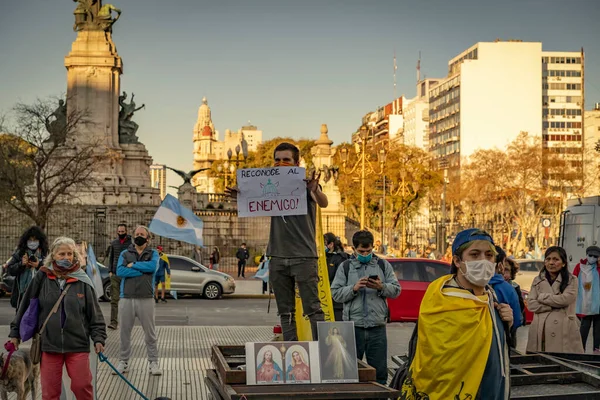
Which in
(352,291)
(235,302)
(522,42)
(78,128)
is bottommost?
(235,302)

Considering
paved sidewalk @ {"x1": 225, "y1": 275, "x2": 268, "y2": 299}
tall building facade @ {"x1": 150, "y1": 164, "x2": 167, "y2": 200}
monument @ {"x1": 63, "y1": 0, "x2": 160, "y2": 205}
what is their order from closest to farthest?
paved sidewalk @ {"x1": 225, "y1": 275, "x2": 268, "y2": 299}, monument @ {"x1": 63, "y1": 0, "x2": 160, "y2": 205}, tall building facade @ {"x1": 150, "y1": 164, "x2": 167, "y2": 200}

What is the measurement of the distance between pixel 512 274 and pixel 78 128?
41263mm

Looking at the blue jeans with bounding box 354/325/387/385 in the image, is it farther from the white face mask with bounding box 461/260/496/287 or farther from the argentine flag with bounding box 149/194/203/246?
the argentine flag with bounding box 149/194/203/246

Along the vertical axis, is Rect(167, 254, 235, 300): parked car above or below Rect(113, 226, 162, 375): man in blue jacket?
below

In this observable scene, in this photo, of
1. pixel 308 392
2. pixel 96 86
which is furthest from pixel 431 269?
pixel 96 86

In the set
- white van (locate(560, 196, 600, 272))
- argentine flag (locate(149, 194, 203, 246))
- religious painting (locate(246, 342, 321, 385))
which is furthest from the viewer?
white van (locate(560, 196, 600, 272))

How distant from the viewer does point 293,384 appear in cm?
598

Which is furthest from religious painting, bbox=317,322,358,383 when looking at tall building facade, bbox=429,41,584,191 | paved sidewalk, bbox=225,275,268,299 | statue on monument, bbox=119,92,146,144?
tall building facade, bbox=429,41,584,191

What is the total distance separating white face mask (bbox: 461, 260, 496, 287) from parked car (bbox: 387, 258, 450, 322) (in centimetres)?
1359

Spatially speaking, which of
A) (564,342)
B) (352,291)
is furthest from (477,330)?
(564,342)

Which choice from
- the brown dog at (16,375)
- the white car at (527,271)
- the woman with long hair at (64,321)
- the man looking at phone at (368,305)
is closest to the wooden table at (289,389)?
the woman with long hair at (64,321)

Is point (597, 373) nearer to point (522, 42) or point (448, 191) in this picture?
point (448, 191)

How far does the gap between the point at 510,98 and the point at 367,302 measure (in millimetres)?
113342

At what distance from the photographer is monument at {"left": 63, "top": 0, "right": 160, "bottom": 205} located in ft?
161
